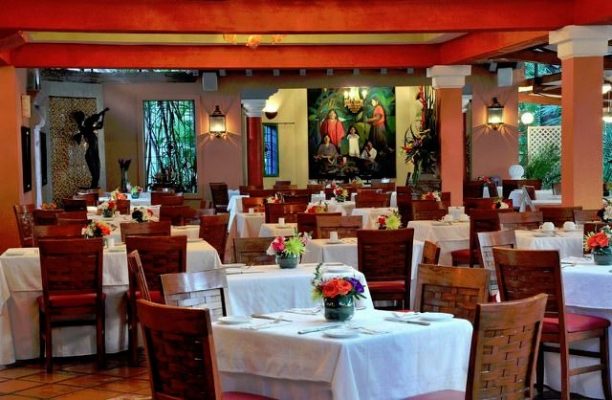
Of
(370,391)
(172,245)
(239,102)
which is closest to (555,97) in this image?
(239,102)

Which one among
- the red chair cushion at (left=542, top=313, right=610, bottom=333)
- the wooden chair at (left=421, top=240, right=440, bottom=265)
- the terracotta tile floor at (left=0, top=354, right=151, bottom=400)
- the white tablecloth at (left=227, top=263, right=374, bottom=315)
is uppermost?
the wooden chair at (left=421, top=240, right=440, bottom=265)

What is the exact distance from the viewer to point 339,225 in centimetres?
884

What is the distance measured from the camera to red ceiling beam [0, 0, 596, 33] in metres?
10.2

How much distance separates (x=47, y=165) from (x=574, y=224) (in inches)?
481

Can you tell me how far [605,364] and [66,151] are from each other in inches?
586

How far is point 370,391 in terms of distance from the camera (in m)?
4.03

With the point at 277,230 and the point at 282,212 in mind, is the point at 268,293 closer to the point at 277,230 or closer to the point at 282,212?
the point at 277,230

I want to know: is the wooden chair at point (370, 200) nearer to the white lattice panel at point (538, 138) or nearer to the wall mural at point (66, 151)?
the wall mural at point (66, 151)

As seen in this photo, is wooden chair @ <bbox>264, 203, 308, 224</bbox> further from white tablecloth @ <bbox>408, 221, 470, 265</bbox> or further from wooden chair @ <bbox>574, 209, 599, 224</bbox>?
wooden chair @ <bbox>574, 209, 599, 224</bbox>

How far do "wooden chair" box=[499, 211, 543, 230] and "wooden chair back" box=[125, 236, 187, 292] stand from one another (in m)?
3.25

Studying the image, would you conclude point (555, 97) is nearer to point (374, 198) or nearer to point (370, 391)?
point (374, 198)

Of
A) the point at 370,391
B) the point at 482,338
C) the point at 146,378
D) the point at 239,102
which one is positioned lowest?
the point at 146,378

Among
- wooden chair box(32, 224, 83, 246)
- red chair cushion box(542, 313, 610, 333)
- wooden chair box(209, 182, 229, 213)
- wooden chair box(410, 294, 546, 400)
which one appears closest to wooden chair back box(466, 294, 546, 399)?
wooden chair box(410, 294, 546, 400)

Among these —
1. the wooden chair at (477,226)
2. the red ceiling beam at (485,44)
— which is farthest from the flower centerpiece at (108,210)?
the red ceiling beam at (485,44)
